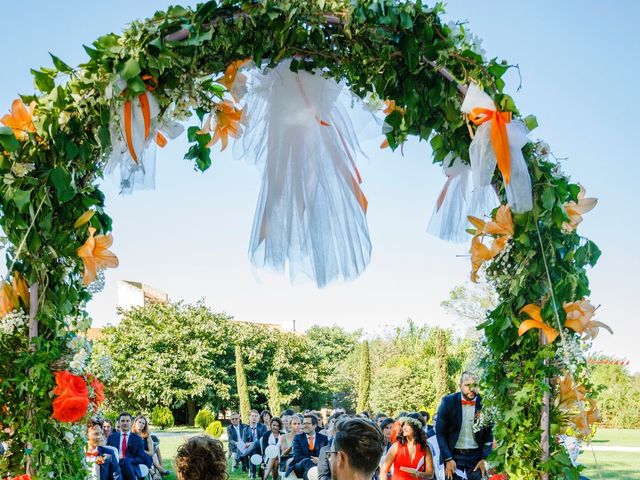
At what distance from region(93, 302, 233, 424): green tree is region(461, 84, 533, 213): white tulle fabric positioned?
31654mm

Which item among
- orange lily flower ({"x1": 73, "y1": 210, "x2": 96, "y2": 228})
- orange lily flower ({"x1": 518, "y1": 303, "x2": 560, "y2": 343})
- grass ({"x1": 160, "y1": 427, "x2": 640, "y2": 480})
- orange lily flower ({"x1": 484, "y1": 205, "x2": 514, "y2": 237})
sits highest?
orange lily flower ({"x1": 73, "y1": 210, "x2": 96, "y2": 228})

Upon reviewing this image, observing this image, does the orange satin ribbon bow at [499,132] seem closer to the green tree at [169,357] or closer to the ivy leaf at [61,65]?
the ivy leaf at [61,65]

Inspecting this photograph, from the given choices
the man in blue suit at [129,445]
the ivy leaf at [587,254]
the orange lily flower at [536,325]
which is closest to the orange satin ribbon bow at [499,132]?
the ivy leaf at [587,254]

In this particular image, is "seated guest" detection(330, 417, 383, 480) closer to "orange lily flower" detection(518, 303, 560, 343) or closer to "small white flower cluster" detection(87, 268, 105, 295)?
"orange lily flower" detection(518, 303, 560, 343)

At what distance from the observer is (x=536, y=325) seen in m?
3.65

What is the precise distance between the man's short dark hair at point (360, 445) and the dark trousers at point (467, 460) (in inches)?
158

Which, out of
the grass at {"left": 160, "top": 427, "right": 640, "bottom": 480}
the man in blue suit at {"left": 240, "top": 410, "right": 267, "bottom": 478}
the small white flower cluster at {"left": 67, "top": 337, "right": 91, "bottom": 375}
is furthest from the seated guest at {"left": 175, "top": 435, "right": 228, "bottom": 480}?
the man in blue suit at {"left": 240, "top": 410, "right": 267, "bottom": 478}

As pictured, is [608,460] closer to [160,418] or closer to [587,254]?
[587,254]

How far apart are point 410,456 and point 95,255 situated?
4.40 meters

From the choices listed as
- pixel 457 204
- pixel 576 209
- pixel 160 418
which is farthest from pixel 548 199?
pixel 160 418

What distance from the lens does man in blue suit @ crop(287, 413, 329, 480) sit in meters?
10.3

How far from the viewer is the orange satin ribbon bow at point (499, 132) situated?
367 centimetres

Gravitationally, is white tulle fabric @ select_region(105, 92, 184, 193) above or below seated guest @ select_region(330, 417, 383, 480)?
above

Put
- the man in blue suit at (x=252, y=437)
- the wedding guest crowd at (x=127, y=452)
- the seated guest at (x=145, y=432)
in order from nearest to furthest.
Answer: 1. the wedding guest crowd at (x=127, y=452)
2. the seated guest at (x=145, y=432)
3. the man in blue suit at (x=252, y=437)
